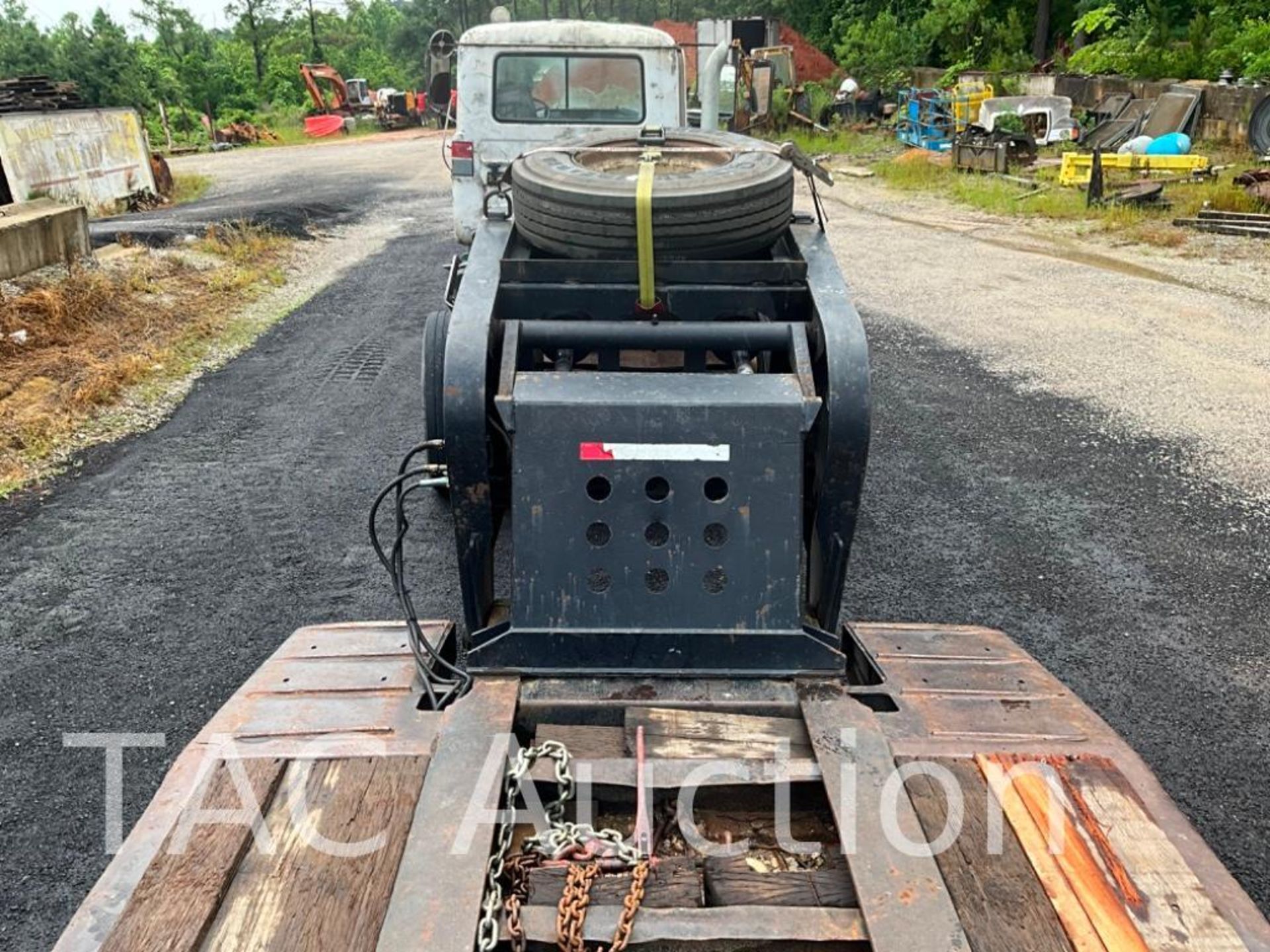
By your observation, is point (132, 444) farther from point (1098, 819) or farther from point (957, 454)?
point (1098, 819)

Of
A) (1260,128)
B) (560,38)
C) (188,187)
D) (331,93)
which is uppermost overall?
(331,93)

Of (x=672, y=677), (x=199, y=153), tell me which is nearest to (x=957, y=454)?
(x=672, y=677)

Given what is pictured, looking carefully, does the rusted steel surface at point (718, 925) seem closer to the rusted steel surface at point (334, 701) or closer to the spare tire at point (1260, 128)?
the rusted steel surface at point (334, 701)

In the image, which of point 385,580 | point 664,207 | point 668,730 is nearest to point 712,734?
point 668,730

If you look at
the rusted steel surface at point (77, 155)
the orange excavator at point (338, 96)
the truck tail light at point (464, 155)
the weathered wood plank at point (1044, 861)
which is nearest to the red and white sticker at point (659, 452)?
the weathered wood plank at point (1044, 861)

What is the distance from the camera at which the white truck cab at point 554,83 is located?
318 inches

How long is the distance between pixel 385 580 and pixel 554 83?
510 cm

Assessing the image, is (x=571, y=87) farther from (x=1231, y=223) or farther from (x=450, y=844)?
(x=1231, y=223)

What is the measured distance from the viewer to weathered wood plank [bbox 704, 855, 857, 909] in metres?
2.08

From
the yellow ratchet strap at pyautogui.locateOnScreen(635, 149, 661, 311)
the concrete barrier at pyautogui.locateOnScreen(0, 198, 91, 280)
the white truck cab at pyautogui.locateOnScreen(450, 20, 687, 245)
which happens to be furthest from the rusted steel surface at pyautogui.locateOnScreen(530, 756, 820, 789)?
the concrete barrier at pyautogui.locateOnScreen(0, 198, 91, 280)

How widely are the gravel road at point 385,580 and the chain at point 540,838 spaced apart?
1508 millimetres

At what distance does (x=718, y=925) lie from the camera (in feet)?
Result: 6.53

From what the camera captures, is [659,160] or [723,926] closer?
[723,926]

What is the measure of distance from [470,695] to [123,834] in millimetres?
1300
